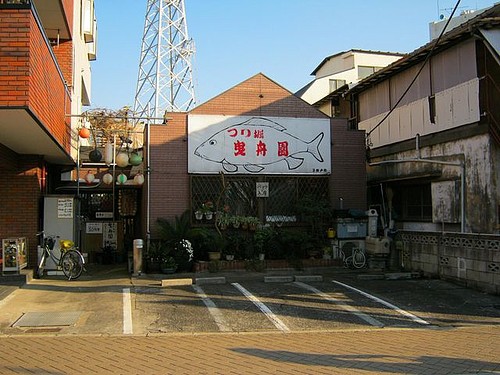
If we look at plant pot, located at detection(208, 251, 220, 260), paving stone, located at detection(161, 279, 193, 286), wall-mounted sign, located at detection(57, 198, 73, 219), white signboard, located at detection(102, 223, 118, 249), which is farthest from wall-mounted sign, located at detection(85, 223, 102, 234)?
paving stone, located at detection(161, 279, 193, 286)

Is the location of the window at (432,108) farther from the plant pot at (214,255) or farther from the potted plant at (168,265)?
the potted plant at (168,265)

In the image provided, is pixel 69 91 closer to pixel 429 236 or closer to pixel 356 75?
pixel 429 236

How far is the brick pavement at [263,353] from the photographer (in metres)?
6.16

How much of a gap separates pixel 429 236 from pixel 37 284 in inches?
406

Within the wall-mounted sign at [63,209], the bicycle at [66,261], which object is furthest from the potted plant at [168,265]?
the wall-mounted sign at [63,209]

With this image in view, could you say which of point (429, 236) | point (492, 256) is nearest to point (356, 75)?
point (429, 236)

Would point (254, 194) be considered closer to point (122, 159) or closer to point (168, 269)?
point (168, 269)

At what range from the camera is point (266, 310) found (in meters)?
9.81

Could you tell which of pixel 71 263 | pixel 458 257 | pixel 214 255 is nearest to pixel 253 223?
pixel 214 255

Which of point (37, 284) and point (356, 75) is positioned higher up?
point (356, 75)

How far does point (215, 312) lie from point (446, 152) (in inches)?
368

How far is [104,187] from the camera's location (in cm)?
2033

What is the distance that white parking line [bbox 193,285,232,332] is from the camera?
8614mm

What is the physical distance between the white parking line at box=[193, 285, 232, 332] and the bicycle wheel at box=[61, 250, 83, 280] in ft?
12.2
